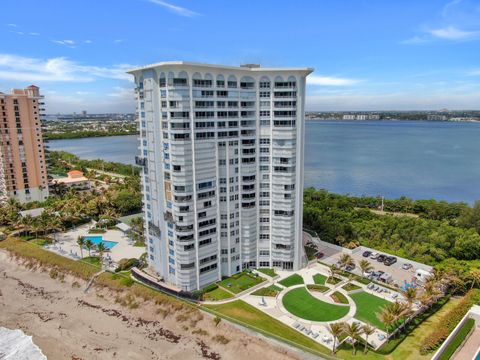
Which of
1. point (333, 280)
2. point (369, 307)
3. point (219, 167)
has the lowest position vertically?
point (369, 307)

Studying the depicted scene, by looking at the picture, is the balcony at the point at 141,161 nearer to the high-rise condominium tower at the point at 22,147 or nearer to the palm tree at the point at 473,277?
the palm tree at the point at 473,277

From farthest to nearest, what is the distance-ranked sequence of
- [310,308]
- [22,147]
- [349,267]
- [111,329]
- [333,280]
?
[22,147], [349,267], [333,280], [310,308], [111,329]

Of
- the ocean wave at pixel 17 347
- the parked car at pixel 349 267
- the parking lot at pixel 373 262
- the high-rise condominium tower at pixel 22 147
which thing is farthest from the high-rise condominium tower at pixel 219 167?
the high-rise condominium tower at pixel 22 147

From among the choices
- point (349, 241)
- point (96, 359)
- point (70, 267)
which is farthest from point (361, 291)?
point (70, 267)

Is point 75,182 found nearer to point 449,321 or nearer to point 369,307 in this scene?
point 369,307

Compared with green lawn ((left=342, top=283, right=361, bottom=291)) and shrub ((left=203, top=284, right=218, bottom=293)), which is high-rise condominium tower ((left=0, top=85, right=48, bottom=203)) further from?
green lawn ((left=342, top=283, right=361, bottom=291))

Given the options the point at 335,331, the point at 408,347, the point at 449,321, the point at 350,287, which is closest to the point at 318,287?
the point at 350,287
